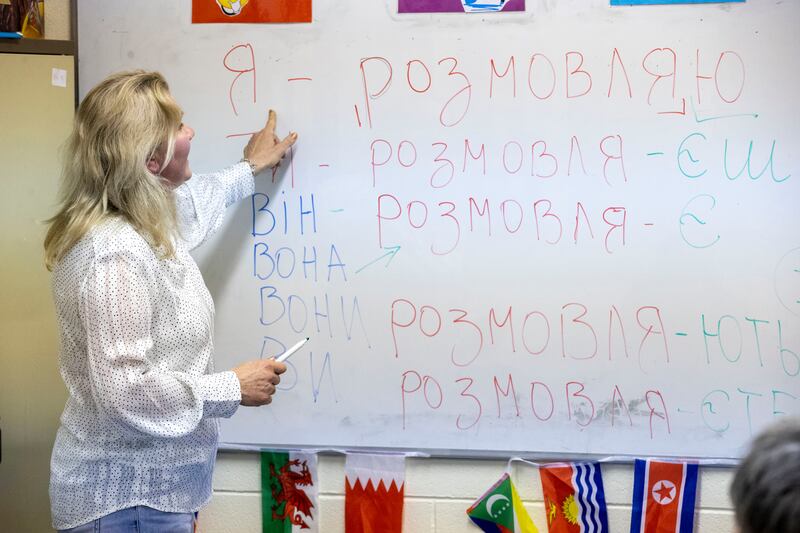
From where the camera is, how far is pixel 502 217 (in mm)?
2092

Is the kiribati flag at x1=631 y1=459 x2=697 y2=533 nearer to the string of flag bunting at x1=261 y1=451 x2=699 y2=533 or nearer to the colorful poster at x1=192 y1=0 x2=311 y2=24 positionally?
the string of flag bunting at x1=261 y1=451 x2=699 y2=533

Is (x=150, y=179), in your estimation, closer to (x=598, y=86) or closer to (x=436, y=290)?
(x=436, y=290)

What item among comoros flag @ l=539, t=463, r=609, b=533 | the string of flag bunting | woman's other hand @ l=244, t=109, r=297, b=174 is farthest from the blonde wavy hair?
comoros flag @ l=539, t=463, r=609, b=533

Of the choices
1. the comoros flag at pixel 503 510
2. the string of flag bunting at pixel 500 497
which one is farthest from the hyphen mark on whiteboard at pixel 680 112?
the comoros flag at pixel 503 510

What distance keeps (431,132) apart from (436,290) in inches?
15.4

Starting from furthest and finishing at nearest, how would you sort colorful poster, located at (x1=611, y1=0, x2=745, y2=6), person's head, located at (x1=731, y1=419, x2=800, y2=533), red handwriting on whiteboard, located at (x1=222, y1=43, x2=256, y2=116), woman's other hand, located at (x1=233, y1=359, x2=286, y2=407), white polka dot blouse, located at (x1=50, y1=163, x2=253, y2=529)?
red handwriting on whiteboard, located at (x1=222, y1=43, x2=256, y2=116)
colorful poster, located at (x1=611, y1=0, x2=745, y2=6)
woman's other hand, located at (x1=233, y1=359, x2=286, y2=407)
white polka dot blouse, located at (x1=50, y1=163, x2=253, y2=529)
person's head, located at (x1=731, y1=419, x2=800, y2=533)

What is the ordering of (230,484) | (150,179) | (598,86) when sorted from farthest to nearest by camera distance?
(230,484), (598,86), (150,179)

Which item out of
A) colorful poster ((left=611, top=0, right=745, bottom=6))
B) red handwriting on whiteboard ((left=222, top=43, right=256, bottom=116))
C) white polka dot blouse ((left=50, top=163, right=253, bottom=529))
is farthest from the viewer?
red handwriting on whiteboard ((left=222, top=43, right=256, bottom=116))

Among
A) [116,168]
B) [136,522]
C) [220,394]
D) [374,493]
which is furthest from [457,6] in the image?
[136,522]

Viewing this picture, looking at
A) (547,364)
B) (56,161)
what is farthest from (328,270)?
(56,161)

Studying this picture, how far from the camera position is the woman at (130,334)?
1.43 meters

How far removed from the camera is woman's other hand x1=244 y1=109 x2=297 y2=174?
2.10 metres

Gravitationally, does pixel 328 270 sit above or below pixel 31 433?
above

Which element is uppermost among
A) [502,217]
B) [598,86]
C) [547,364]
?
[598,86]
